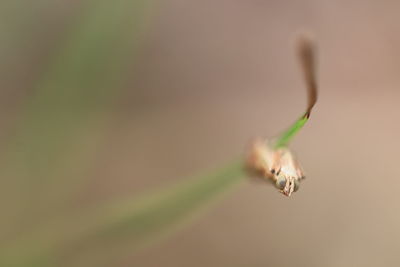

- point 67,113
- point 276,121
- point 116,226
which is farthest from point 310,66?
point 276,121

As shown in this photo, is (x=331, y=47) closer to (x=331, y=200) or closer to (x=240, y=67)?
(x=240, y=67)

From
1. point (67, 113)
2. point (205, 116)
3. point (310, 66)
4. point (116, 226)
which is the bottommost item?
point (310, 66)

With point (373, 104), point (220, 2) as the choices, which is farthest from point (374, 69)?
point (220, 2)

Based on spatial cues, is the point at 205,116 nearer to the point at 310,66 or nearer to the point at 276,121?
the point at 276,121

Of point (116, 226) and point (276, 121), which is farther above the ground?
point (276, 121)

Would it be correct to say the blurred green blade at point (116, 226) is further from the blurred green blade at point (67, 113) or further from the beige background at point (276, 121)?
the beige background at point (276, 121)

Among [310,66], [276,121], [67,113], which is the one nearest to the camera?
[310,66]

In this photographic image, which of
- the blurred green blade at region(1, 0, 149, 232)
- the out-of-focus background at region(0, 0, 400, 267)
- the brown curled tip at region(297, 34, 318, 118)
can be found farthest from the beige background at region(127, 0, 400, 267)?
the brown curled tip at region(297, 34, 318, 118)

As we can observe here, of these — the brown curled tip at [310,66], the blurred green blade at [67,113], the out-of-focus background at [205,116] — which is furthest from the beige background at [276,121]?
the brown curled tip at [310,66]

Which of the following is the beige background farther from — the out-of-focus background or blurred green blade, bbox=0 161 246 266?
blurred green blade, bbox=0 161 246 266
